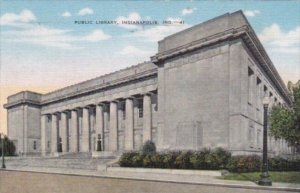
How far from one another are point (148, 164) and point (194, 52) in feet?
35.6

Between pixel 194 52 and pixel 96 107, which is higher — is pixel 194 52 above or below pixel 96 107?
above

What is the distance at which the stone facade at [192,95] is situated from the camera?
97.5 ft

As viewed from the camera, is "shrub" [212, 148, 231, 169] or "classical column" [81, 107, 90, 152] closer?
"shrub" [212, 148, 231, 169]

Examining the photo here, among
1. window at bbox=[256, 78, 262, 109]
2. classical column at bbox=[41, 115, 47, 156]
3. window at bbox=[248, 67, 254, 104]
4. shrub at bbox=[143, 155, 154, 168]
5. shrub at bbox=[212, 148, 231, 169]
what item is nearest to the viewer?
shrub at bbox=[212, 148, 231, 169]

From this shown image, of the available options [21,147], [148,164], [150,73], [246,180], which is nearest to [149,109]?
[150,73]

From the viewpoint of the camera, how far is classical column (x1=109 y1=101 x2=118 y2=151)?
4597 cm

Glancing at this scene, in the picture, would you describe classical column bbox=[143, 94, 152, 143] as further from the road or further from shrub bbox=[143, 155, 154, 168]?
the road

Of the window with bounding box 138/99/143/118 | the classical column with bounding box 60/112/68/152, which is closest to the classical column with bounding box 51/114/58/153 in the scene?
the classical column with bounding box 60/112/68/152

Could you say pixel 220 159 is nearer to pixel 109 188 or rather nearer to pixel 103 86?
pixel 109 188

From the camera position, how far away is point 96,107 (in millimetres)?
49594

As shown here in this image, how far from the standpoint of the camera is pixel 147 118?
4138 cm

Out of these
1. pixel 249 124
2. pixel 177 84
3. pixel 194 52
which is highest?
pixel 194 52

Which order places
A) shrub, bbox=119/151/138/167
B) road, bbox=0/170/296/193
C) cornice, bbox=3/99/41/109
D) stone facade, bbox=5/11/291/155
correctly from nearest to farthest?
road, bbox=0/170/296/193, shrub, bbox=119/151/138/167, stone facade, bbox=5/11/291/155, cornice, bbox=3/99/41/109

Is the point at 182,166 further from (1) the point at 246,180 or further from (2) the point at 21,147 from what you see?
(2) the point at 21,147
